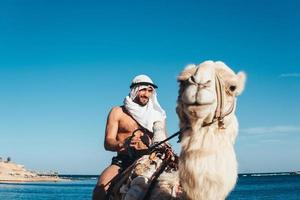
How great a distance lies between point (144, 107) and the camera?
5434mm

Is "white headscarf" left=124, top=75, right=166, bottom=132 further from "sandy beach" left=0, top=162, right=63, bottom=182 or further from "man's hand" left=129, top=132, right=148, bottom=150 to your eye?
"sandy beach" left=0, top=162, right=63, bottom=182

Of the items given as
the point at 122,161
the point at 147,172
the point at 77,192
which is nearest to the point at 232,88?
the point at 147,172

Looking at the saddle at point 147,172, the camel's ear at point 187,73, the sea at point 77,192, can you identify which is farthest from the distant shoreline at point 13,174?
the camel's ear at point 187,73

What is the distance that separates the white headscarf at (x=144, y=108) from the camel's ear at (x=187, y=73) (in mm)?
1975

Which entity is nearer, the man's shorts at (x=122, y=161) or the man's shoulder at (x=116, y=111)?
the man's shorts at (x=122, y=161)

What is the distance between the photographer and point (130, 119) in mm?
5445

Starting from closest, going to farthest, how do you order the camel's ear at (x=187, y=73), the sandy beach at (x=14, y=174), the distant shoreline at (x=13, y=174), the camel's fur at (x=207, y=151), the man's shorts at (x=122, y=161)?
the camel's fur at (x=207, y=151) → the camel's ear at (x=187, y=73) → the man's shorts at (x=122, y=161) → the distant shoreline at (x=13, y=174) → the sandy beach at (x=14, y=174)

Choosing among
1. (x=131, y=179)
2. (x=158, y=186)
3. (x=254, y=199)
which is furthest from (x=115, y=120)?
(x=254, y=199)

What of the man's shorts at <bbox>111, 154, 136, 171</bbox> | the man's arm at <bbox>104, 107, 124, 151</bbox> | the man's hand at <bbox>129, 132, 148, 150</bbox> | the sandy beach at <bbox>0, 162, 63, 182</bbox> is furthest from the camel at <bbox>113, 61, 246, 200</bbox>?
the sandy beach at <bbox>0, 162, 63, 182</bbox>

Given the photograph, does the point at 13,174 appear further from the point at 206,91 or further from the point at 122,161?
the point at 206,91

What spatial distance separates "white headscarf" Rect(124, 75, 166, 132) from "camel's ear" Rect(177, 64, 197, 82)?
6.48ft

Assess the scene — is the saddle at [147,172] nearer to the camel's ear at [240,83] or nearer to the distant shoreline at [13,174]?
the camel's ear at [240,83]

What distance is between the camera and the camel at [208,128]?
3066 millimetres

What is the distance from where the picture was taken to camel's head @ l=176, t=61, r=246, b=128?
3076mm
